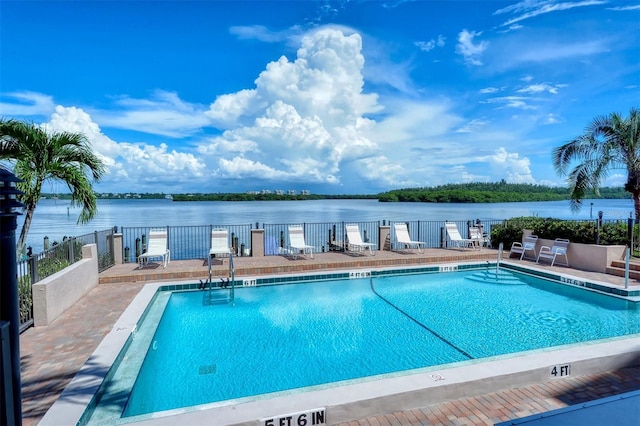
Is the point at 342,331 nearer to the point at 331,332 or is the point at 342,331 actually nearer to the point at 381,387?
the point at 331,332

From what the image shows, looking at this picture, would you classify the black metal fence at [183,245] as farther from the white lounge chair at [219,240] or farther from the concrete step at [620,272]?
the concrete step at [620,272]

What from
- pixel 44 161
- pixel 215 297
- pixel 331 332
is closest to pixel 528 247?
pixel 331 332

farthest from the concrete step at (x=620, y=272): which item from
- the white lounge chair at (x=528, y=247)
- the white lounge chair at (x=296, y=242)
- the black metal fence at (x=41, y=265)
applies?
the black metal fence at (x=41, y=265)

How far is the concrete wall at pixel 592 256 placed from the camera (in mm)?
9492

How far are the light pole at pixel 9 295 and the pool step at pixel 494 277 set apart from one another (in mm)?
9831

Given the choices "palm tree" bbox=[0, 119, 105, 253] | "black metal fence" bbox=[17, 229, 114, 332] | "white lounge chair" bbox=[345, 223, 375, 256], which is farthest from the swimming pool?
"palm tree" bbox=[0, 119, 105, 253]

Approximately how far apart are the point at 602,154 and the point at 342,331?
11.0 meters

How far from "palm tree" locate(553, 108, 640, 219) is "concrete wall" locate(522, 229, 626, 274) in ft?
7.33

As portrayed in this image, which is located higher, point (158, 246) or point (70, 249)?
point (70, 249)

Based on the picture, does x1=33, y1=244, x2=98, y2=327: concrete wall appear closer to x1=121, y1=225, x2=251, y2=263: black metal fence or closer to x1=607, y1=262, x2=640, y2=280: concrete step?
x1=121, y1=225, x2=251, y2=263: black metal fence

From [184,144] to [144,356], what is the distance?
28812 mm

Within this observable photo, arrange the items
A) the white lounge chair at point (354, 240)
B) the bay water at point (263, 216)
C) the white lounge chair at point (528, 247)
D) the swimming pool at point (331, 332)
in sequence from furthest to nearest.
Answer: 1. the bay water at point (263, 216)
2. the white lounge chair at point (354, 240)
3. the white lounge chair at point (528, 247)
4. the swimming pool at point (331, 332)

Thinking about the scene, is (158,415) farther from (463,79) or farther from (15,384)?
(463,79)

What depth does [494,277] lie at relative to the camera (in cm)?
991
